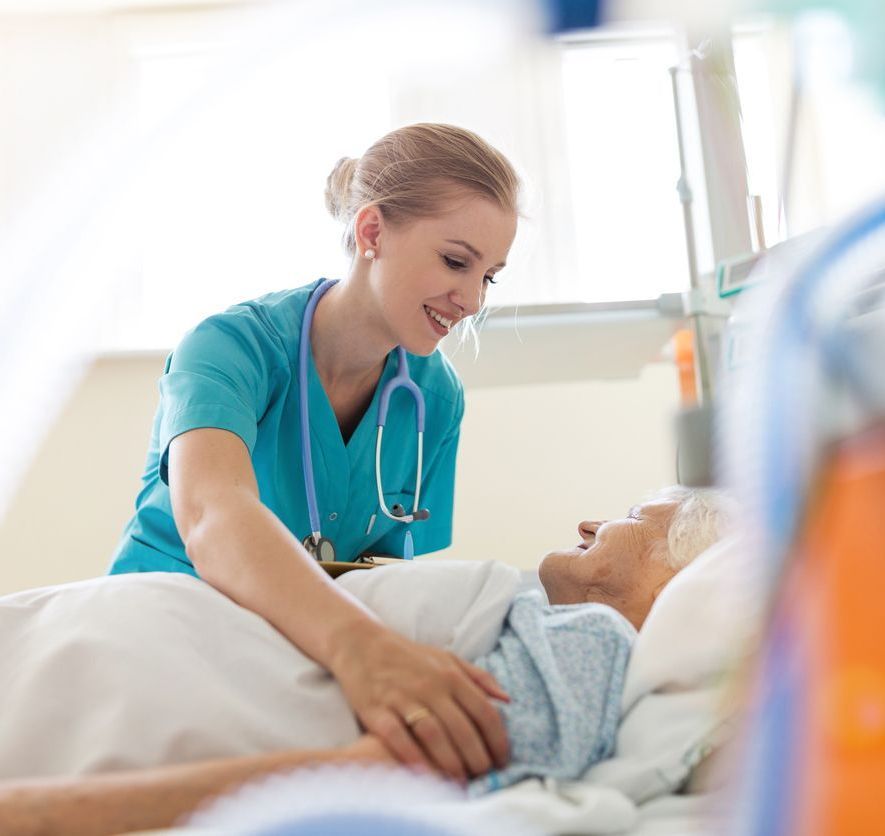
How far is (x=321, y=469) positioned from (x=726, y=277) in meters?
0.72

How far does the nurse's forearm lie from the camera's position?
0.89 metres

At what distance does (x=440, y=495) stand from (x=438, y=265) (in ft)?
1.54

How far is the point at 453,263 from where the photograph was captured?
1460 mm

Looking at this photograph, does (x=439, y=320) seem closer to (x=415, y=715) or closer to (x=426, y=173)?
(x=426, y=173)

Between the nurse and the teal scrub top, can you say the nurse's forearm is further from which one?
the teal scrub top

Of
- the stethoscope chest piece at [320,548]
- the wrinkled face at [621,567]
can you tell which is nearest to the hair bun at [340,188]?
the stethoscope chest piece at [320,548]

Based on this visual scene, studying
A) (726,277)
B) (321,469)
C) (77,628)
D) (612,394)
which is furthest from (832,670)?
(612,394)

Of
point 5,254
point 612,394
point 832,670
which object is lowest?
point 612,394

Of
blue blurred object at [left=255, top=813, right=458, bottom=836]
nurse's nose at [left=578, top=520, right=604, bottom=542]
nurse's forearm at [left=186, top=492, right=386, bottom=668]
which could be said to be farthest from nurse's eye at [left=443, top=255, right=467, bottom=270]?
blue blurred object at [left=255, top=813, right=458, bottom=836]

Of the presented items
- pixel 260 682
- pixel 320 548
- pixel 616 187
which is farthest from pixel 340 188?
pixel 616 187

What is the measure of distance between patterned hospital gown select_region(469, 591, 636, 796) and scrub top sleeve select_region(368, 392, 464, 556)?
755 millimetres

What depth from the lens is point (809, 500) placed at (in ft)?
1.30

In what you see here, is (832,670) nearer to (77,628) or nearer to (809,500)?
(809,500)

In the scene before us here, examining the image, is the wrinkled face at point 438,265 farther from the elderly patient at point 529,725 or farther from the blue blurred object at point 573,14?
the blue blurred object at point 573,14
